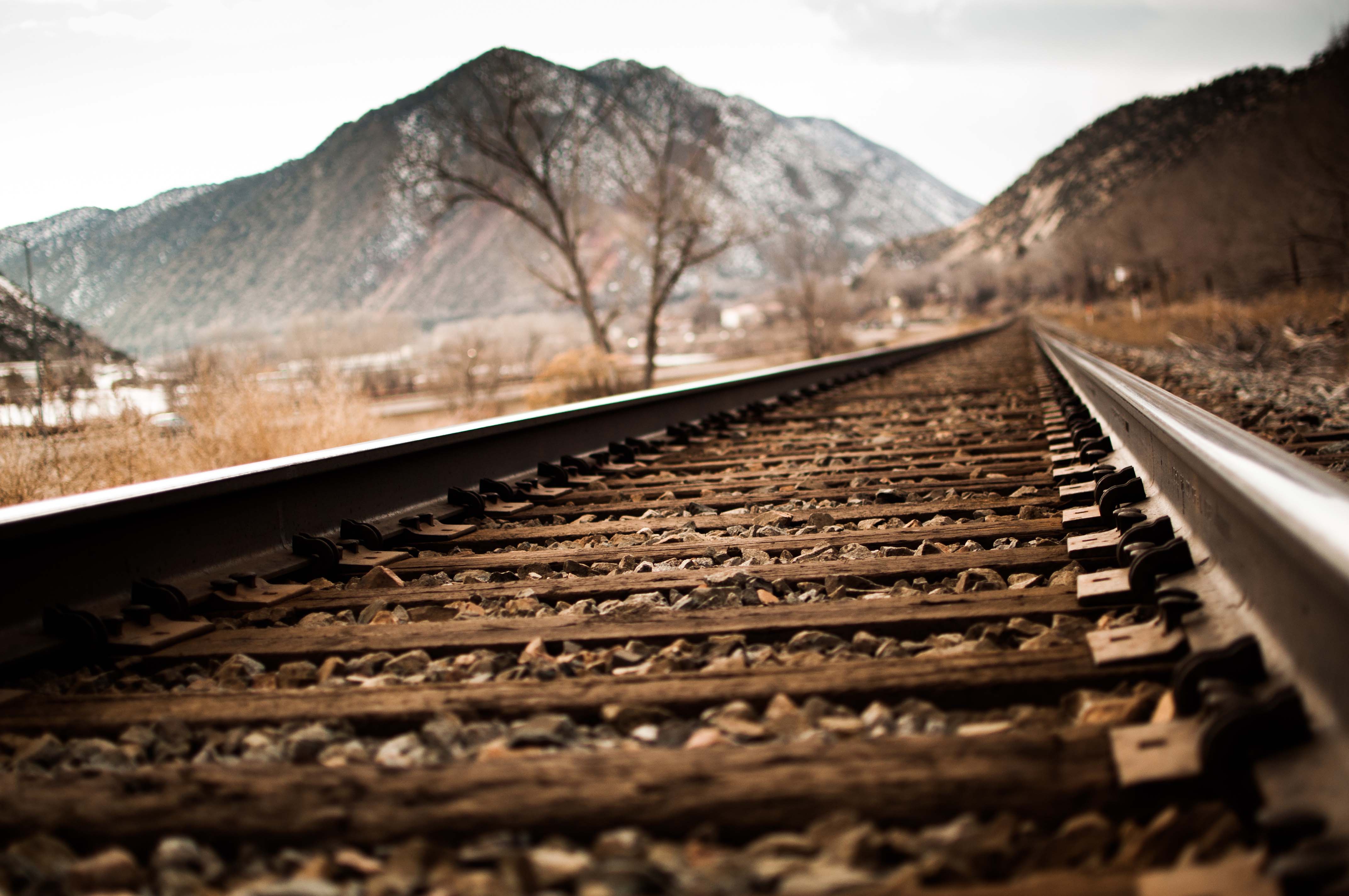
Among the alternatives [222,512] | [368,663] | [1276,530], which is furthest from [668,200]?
[1276,530]

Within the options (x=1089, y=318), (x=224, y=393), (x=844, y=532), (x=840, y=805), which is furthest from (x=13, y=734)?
(x=1089, y=318)

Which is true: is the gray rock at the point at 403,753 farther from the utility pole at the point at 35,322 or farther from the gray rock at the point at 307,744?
the utility pole at the point at 35,322

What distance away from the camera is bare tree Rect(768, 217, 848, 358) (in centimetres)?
4241

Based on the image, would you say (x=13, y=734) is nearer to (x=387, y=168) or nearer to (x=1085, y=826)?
(x=1085, y=826)

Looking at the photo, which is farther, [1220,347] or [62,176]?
[1220,347]

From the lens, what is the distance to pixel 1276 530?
4.28 ft

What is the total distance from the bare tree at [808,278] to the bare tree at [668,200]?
10405mm

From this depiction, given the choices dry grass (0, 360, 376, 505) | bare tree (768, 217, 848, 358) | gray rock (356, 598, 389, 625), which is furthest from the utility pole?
bare tree (768, 217, 848, 358)

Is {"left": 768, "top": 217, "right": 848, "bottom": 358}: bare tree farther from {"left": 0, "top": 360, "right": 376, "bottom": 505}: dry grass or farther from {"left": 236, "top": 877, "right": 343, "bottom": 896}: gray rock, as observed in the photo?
{"left": 236, "top": 877, "right": 343, "bottom": 896}: gray rock

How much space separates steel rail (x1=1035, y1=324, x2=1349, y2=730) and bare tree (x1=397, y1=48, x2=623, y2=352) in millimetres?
22995

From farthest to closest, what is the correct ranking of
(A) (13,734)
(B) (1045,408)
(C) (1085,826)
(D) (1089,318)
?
(D) (1089,318) → (B) (1045,408) → (A) (13,734) → (C) (1085,826)

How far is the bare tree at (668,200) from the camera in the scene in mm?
25656

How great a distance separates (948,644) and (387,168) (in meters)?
25.3

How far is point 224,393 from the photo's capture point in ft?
35.0
